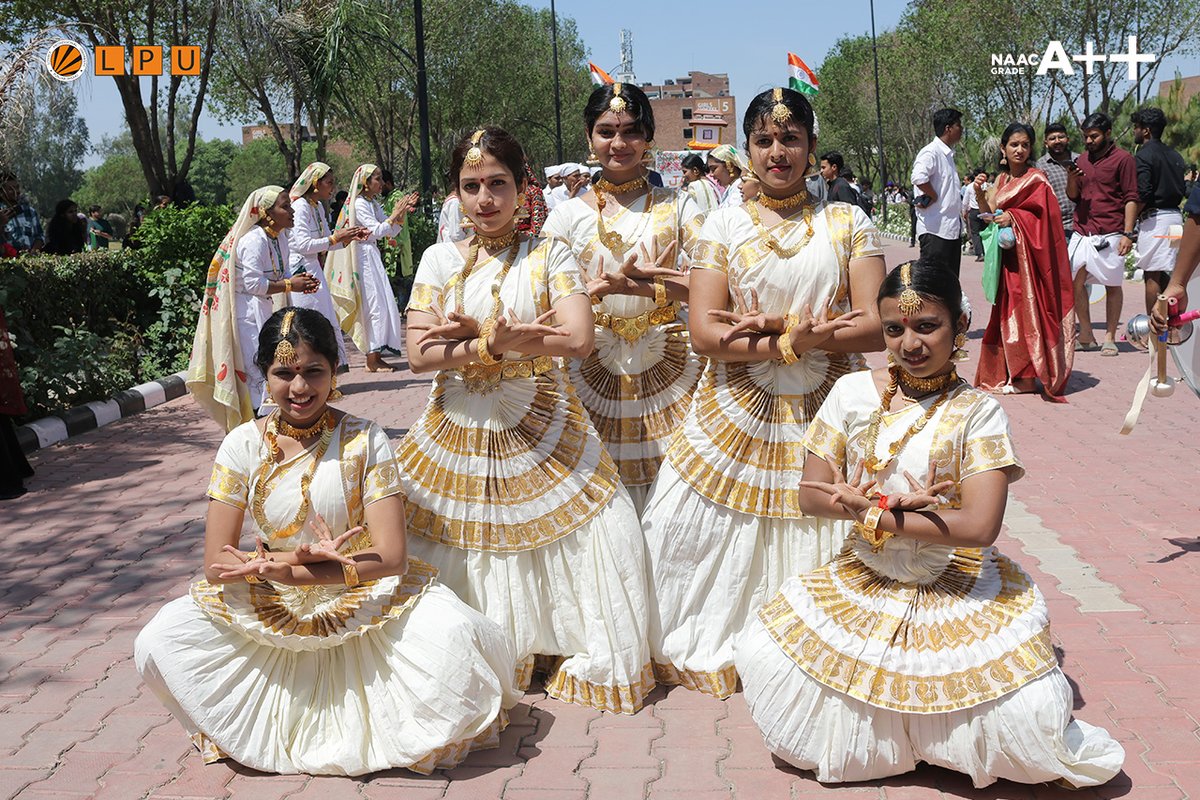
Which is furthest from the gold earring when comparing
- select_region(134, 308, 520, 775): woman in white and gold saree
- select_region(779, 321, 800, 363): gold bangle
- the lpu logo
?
the lpu logo

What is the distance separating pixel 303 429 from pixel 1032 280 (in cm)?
681

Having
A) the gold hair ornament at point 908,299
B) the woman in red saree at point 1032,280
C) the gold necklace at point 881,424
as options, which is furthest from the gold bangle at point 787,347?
the woman in red saree at point 1032,280

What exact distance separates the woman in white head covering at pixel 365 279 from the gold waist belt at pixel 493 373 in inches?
298

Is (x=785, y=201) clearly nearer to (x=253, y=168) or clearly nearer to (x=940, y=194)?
(x=940, y=194)

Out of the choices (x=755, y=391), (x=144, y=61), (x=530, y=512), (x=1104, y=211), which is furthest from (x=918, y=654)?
(x=144, y=61)

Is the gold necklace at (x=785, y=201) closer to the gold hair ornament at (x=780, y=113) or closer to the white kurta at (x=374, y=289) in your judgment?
the gold hair ornament at (x=780, y=113)

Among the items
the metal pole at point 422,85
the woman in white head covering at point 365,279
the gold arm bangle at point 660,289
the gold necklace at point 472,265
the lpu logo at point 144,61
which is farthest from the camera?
the lpu logo at point 144,61

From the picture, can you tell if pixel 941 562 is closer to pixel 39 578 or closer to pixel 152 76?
pixel 39 578

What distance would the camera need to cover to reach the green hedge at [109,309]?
932 centimetres

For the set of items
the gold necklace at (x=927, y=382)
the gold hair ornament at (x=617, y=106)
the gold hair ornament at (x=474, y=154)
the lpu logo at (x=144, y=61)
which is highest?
the lpu logo at (x=144, y=61)

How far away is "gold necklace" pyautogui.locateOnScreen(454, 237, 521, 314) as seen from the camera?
4.08 meters

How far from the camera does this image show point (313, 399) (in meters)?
3.65

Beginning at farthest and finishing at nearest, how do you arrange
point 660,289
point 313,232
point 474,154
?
1. point 313,232
2. point 660,289
3. point 474,154

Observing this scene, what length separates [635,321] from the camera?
14.7ft
